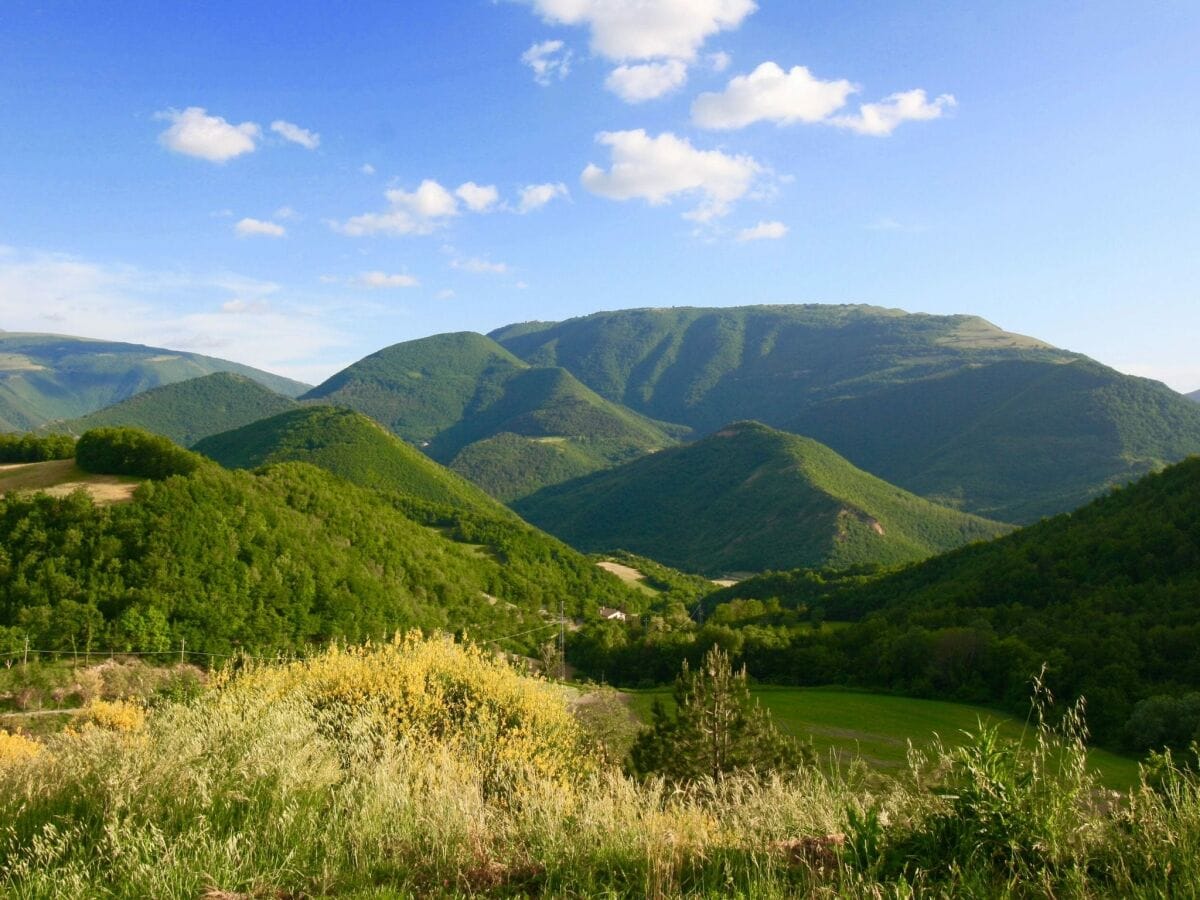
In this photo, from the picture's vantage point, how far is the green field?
81.6 feet

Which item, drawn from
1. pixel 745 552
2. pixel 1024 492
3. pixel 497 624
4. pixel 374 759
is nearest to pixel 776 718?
pixel 374 759

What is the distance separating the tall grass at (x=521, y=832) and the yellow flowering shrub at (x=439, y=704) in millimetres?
2296

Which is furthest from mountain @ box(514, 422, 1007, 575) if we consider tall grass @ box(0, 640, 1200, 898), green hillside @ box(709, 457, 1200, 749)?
tall grass @ box(0, 640, 1200, 898)

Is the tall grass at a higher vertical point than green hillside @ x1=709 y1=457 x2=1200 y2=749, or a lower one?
higher

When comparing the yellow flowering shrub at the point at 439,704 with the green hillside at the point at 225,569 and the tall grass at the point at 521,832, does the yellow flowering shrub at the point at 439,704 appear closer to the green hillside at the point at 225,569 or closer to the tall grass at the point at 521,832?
the tall grass at the point at 521,832

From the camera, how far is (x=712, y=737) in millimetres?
13391

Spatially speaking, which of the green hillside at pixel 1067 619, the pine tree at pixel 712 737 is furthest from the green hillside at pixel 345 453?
the pine tree at pixel 712 737

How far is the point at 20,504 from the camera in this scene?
36.1 m

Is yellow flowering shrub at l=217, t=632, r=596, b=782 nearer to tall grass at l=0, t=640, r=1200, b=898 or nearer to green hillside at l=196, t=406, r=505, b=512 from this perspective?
tall grass at l=0, t=640, r=1200, b=898

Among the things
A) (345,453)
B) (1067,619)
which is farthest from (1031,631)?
(345,453)

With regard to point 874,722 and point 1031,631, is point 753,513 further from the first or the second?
point 874,722

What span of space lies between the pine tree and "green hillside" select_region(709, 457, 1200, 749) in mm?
20978

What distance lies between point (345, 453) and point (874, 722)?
101 metres

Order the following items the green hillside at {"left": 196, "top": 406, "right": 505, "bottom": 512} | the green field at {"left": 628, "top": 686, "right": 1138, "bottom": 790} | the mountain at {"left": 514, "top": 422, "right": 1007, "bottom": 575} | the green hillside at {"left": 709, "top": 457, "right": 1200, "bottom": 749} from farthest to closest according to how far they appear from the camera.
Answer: the mountain at {"left": 514, "top": 422, "right": 1007, "bottom": 575}, the green hillside at {"left": 196, "top": 406, "right": 505, "bottom": 512}, the green hillside at {"left": 709, "top": 457, "right": 1200, "bottom": 749}, the green field at {"left": 628, "top": 686, "right": 1138, "bottom": 790}
